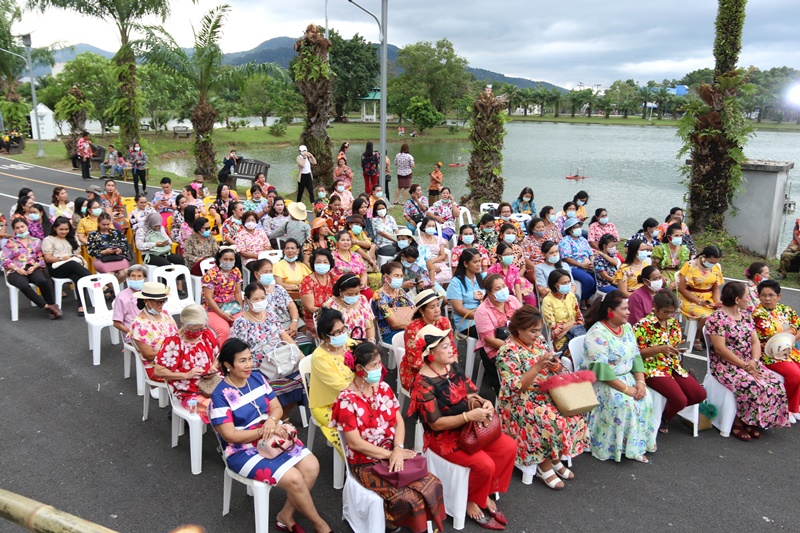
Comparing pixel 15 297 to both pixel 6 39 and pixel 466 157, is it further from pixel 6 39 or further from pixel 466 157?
pixel 6 39

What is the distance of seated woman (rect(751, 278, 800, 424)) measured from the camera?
16.6ft

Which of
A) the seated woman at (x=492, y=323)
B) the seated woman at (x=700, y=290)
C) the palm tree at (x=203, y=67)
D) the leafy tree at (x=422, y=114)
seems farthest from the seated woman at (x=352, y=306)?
the leafy tree at (x=422, y=114)

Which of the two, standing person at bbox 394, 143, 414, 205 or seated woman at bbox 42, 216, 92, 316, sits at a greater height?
standing person at bbox 394, 143, 414, 205

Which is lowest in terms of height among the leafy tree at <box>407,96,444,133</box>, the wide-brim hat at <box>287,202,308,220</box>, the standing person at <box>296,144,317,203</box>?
the wide-brim hat at <box>287,202,308,220</box>

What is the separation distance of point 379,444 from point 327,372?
0.67m

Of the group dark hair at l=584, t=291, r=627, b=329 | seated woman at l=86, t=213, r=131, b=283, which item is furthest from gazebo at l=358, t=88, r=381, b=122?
dark hair at l=584, t=291, r=627, b=329

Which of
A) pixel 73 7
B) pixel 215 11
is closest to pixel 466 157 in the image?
pixel 215 11

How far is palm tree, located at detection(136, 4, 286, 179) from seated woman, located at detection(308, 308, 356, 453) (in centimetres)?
1569

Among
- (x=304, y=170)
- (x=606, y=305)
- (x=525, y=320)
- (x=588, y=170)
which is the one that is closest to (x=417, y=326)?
(x=525, y=320)

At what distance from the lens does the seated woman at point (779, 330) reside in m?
5.05

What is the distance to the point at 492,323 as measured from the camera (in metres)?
5.15

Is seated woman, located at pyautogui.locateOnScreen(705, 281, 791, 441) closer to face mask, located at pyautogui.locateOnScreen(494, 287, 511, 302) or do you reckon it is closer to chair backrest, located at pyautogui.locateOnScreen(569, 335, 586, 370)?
chair backrest, located at pyautogui.locateOnScreen(569, 335, 586, 370)

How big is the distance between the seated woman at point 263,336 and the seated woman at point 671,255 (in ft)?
Answer: 15.3

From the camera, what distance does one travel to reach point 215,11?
1786 cm
